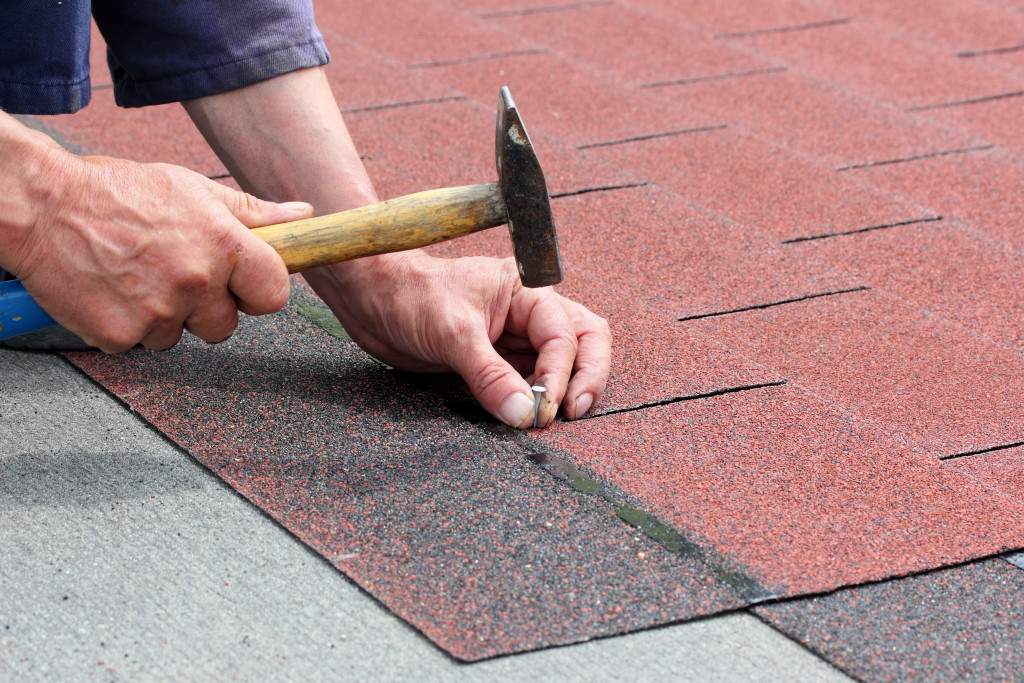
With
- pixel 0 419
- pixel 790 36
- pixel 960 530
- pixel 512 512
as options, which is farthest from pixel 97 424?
pixel 790 36

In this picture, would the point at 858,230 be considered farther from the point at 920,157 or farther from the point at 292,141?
the point at 292,141

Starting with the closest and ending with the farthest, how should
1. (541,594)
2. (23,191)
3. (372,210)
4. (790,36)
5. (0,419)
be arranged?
1. (541,594)
2. (23,191)
3. (372,210)
4. (0,419)
5. (790,36)

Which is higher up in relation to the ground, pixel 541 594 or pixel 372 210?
pixel 372 210

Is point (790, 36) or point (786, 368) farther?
point (790, 36)

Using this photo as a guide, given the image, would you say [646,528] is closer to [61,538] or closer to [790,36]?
[61,538]

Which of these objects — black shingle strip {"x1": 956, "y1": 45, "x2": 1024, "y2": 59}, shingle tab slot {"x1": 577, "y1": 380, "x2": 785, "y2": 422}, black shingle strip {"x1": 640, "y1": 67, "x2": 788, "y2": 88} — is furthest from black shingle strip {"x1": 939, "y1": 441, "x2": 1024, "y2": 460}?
black shingle strip {"x1": 956, "y1": 45, "x2": 1024, "y2": 59}

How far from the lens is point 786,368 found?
6.81 ft

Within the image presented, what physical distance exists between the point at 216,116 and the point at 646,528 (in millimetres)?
1126

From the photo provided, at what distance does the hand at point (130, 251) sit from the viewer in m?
1.58

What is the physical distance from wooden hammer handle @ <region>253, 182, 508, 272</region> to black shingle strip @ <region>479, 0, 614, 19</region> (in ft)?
9.82

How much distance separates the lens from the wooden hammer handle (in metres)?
1.69

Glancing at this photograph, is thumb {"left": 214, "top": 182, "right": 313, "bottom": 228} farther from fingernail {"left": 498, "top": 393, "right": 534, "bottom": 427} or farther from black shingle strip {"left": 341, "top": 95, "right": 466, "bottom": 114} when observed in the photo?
black shingle strip {"left": 341, "top": 95, "right": 466, "bottom": 114}

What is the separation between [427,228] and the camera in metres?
1.71

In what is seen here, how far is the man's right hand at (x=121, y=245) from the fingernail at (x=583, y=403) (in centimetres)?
54
